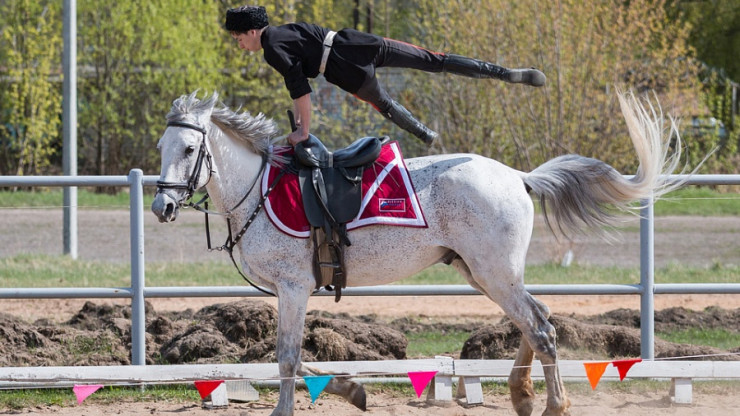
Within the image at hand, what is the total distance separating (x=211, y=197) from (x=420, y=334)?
369cm

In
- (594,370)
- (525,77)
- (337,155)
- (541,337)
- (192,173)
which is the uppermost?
(525,77)

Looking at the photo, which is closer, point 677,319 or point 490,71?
point 490,71

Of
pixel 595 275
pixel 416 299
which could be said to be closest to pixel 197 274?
pixel 416 299

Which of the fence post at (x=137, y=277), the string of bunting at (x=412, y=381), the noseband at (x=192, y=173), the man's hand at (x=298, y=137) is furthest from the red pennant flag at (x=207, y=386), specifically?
the man's hand at (x=298, y=137)

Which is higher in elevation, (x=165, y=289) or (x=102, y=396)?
(x=165, y=289)

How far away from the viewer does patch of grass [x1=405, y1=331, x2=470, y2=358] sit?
8181 mm

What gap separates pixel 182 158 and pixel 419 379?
6.78 ft

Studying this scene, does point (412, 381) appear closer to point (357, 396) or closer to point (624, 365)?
point (357, 396)

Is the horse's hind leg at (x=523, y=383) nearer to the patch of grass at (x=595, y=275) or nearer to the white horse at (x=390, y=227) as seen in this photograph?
the white horse at (x=390, y=227)

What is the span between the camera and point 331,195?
5.78 meters

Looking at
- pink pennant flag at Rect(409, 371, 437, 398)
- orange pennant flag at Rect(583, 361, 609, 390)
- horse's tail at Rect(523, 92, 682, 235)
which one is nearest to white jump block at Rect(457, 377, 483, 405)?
pink pennant flag at Rect(409, 371, 437, 398)

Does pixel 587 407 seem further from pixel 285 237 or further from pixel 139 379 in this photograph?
pixel 139 379

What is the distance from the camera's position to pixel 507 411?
21.7 feet

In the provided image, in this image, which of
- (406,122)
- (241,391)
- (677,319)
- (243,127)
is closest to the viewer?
(243,127)
